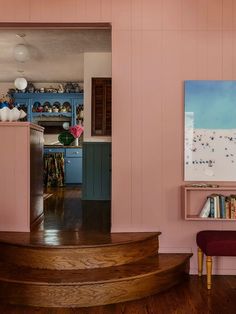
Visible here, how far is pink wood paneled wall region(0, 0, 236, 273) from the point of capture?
13.8ft

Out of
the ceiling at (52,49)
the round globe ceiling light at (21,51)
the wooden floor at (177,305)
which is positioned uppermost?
the ceiling at (52,49)

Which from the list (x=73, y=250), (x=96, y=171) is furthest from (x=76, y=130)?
(x=73, y=250)

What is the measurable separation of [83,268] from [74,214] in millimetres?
1976

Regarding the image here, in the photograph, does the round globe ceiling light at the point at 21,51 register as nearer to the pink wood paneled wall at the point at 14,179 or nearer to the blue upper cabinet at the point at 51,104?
the pink wood paneled wall at the point at 14,179

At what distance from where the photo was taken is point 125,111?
13.9ft

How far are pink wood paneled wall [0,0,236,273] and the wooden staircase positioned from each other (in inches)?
12.2

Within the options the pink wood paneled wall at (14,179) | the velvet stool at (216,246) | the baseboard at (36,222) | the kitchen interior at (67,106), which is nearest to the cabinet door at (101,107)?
the kitchen interior at (67,106)

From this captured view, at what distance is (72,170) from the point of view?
9.95m

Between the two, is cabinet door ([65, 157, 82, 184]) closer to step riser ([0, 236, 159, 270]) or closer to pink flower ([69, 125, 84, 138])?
pink flower ([69, 125, 84, 138])

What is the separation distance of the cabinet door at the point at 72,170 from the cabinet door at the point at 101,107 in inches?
111

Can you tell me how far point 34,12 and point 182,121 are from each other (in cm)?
195

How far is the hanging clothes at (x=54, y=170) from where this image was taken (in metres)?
9.77

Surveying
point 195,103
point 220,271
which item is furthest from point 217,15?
point 220,271

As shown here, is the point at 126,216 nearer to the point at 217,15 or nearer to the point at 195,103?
the point at 195,103
